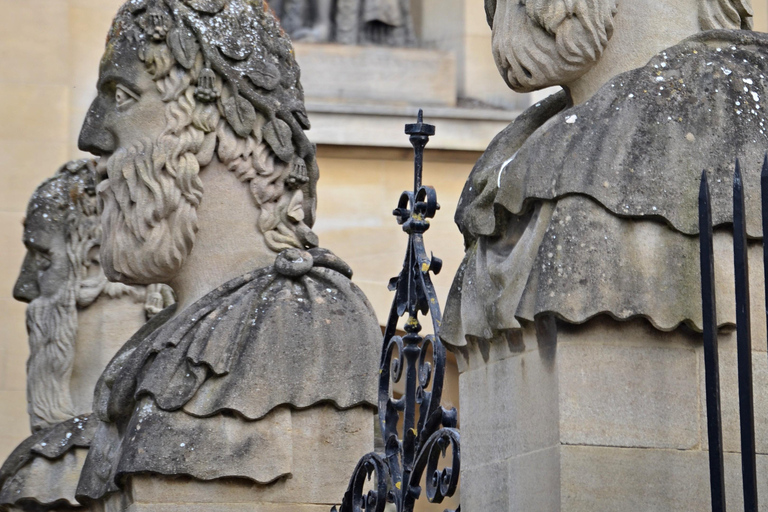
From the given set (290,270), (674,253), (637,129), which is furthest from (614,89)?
(290,270)

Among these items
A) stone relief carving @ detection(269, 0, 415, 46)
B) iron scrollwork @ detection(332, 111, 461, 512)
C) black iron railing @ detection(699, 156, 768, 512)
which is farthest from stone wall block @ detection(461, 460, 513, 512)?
stone relief carving @ detection(269, 0, 415, 46)

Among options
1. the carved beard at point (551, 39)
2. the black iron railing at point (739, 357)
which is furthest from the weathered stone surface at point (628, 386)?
the carved beard at point (551, 39)

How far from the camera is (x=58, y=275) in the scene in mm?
7105

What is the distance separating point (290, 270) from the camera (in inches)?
191

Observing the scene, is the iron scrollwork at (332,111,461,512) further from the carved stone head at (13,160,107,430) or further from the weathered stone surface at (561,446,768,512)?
the carved stone head at (13,160,107,430)

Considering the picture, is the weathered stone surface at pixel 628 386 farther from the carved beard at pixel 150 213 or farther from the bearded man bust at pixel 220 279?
the carved beard at pixel 150 213

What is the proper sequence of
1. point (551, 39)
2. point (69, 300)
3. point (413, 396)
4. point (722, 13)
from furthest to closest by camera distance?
point (69, 300)
point (413, 396)
point (722, 13)
point (551, 39)

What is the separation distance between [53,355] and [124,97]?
234cm

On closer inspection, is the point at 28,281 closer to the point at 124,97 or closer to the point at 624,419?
the point at 124,97

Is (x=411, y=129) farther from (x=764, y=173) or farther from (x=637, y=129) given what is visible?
(x=764, y=173)

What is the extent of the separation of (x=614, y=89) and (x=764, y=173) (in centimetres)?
72

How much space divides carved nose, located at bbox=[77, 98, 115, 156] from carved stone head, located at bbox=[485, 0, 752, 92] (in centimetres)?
162

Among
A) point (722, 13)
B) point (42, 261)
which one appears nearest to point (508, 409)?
point (722, 13)

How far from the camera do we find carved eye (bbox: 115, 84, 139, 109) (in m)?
5.00
